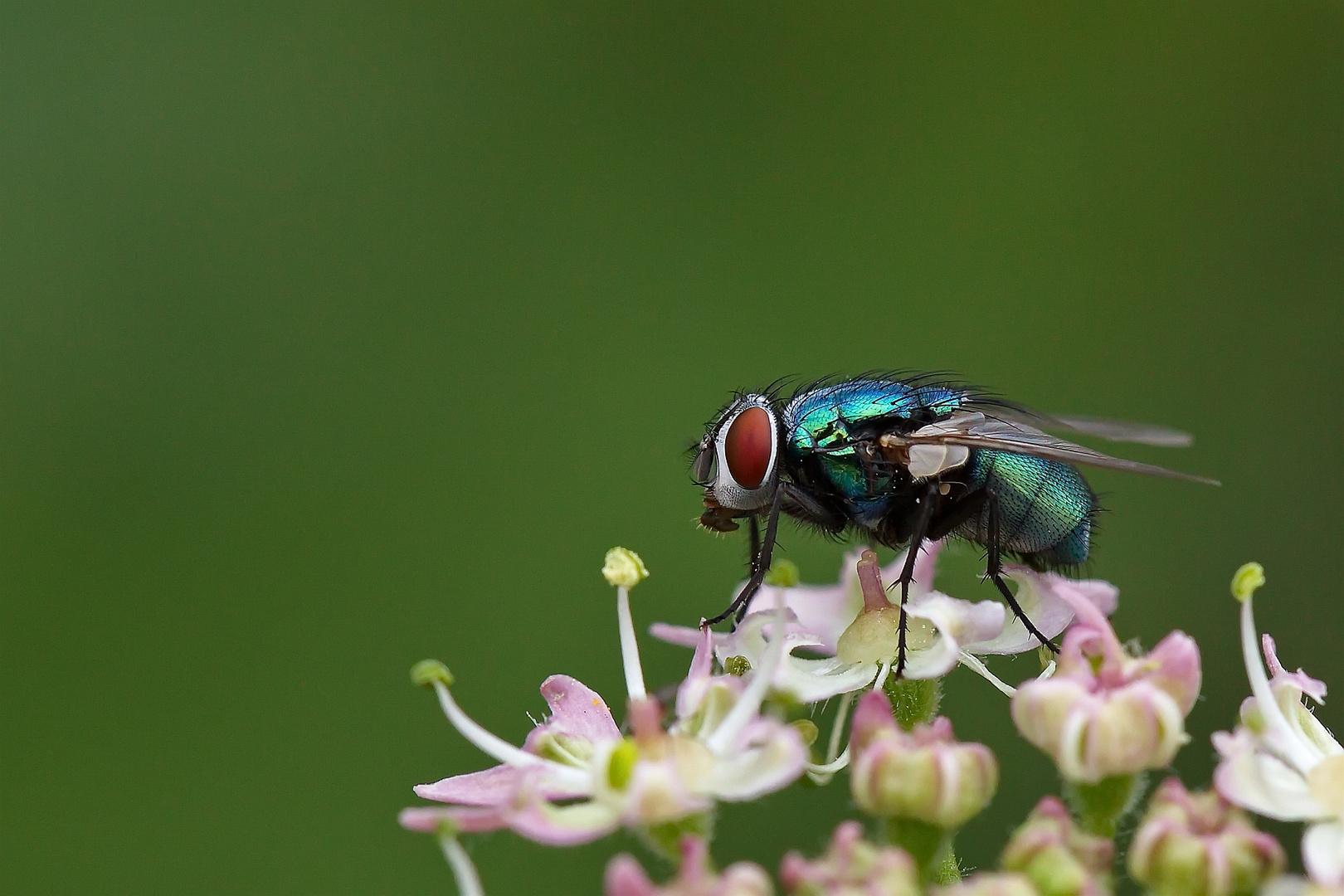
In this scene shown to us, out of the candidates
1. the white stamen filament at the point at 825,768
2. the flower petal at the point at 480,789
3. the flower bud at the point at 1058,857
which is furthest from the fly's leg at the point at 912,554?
the flower petal at the point at 480,789

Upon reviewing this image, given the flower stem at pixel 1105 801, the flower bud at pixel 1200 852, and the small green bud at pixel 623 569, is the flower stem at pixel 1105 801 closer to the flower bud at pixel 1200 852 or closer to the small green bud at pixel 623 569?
the flower bud at pixel 1200 852

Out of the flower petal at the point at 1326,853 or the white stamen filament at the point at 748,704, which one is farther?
the white stamen filament at the point at 748,704

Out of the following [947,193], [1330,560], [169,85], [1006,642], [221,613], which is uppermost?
[169,85]

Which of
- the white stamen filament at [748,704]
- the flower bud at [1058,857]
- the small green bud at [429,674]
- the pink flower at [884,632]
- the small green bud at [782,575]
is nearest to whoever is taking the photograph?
the flower bud at [1058,857]

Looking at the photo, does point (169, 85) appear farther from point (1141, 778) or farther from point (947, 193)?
point (1141, 778)

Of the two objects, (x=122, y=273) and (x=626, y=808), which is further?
(x=122, y=273)

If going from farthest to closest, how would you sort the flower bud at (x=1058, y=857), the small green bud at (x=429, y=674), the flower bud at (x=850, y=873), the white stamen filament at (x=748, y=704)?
the small green bud at (x=429, y=674), the white stamen filament at (x=748, y=704), the flower bud at (x=1058, y=857), the flower bud at (x=850, y=873)

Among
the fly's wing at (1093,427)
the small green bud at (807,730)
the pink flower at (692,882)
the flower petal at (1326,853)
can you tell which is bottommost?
the flower petal at (1326,853)

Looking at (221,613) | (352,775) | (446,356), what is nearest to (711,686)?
(352,775)

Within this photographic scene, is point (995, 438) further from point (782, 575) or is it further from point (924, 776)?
point (924, 776)
